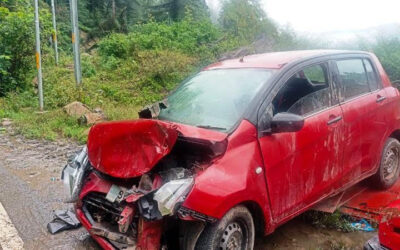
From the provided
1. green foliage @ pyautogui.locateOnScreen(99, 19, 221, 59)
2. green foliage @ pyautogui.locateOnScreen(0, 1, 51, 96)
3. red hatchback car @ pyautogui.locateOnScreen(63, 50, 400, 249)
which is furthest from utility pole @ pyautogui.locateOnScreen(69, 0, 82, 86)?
red hatchback car @ pyautogui.locateOnScreen(63, 50, 400, 249)

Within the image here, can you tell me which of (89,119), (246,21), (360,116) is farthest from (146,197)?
(246,21)

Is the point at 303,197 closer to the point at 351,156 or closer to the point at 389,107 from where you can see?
the point at 351,156

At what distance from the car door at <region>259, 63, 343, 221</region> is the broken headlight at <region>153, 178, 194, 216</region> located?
2.66 ft

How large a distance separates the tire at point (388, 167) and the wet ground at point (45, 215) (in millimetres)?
1140

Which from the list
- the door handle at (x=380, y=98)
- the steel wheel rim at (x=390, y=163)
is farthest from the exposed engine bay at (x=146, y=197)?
the steel wheel rim at (x=390, y=163)

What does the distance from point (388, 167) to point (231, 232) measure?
2978 millimetres

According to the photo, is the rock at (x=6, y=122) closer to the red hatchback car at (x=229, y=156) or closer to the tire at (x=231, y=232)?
the red hatchback car at (x=229, y=156)

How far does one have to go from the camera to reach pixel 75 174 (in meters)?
3.48

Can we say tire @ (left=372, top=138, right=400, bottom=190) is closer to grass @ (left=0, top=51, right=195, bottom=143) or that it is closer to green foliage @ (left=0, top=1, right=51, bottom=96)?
grass @ (left=0, top=51, right=195, bottom=143)

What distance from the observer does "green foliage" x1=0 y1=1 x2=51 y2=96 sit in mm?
11547

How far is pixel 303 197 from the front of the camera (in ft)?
11.8

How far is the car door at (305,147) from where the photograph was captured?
3.34 m

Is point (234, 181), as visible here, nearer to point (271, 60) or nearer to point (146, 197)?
point (146, 197)

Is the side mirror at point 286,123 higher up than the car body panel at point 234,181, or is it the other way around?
the side mirror at point 286,123
